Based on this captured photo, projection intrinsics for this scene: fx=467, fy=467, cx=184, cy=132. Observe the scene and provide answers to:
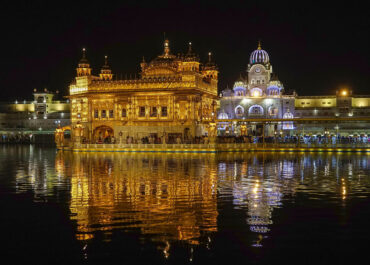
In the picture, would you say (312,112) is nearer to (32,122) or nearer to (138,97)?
(138,97)

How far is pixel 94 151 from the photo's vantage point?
5122 cm

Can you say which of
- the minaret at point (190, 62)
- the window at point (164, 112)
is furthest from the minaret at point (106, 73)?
the minaret at point (190, 62)

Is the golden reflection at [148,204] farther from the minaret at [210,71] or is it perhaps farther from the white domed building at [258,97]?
the white domed building at [258,97]

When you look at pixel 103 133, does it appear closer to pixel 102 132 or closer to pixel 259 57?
pixel 102 132

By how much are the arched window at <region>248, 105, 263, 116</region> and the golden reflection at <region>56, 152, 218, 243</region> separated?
246 ft

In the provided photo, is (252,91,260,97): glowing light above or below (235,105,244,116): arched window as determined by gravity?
above

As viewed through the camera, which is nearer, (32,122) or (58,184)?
(58,184)

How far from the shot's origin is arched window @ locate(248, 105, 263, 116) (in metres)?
97.2

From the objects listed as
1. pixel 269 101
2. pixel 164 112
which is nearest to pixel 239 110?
pixel 269 101

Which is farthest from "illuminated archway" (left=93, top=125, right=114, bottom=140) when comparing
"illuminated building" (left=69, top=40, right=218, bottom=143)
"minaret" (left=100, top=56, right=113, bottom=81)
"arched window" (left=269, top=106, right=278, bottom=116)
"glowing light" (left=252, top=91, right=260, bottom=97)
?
"glowing light" (left=252, top=91, right=260, bottom=97)

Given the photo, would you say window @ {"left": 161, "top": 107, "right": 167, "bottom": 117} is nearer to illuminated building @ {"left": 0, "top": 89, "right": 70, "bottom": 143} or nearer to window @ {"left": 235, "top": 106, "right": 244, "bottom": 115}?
window @ {"left": 235, "top": 106, "right": 244, "bottom": 115}

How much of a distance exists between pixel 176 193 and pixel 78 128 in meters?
40.6

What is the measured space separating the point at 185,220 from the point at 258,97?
86.4 metres

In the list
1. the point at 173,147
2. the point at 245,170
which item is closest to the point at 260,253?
the point at 245,170
